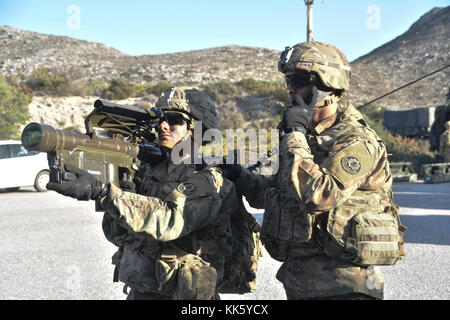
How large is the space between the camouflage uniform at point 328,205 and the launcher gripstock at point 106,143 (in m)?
0.93

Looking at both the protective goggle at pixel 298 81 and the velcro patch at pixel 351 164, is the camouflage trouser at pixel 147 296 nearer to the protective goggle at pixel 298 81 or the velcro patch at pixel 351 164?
the velcro patch at pixel 351 164

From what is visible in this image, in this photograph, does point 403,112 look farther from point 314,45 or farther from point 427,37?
point 427,37

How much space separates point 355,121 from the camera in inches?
99.6

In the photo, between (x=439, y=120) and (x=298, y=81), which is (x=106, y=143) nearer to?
(x=298, y=81)

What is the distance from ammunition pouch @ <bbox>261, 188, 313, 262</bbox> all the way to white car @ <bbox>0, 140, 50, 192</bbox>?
449 inches

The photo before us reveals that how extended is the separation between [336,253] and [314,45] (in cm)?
117

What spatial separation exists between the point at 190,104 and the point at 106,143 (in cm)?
56

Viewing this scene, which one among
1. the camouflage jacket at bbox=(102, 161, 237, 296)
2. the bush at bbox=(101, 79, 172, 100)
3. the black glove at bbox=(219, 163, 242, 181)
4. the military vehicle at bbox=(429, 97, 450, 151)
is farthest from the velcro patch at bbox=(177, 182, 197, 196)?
the bush at bbox=(101, 79, 172, 100)

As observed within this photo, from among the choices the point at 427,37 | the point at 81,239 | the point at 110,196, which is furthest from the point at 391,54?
the point at 110,196

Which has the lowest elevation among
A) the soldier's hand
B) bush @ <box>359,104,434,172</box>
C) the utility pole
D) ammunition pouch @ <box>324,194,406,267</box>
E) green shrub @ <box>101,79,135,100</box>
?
bush @ <box>359,104,434,172</box>

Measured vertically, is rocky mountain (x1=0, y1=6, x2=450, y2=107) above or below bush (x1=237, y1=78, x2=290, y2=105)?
above

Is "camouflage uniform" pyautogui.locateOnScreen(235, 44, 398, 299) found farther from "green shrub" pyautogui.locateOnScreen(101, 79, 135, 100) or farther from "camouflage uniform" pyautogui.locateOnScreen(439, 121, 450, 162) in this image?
"green shrub" pyautogui.locateOnScreen(101, 79, 135, 100)

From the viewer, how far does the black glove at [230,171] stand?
2840mm

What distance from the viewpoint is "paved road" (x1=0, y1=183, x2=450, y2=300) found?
16.2 ft
